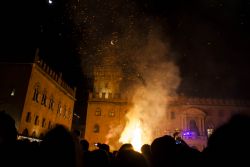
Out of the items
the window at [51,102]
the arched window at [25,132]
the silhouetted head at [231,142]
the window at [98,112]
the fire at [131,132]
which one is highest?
the window at [98,112]

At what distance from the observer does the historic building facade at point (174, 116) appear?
40.0 metres

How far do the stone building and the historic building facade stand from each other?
1177cm

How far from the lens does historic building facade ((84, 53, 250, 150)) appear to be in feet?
131

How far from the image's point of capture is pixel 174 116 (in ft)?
135

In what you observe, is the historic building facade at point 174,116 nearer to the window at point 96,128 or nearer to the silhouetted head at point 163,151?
the window at point 96,128

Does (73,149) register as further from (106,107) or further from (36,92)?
(106,107)

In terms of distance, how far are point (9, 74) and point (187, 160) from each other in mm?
25444

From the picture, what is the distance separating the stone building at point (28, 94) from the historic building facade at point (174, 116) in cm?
1177

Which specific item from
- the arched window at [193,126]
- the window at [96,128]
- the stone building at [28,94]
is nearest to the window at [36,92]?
the stone building at [28,94]

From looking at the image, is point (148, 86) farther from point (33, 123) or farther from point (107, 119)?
point (33, 123)

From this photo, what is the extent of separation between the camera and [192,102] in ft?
138

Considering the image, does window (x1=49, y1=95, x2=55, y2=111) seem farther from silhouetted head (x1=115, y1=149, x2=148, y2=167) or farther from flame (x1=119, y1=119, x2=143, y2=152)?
silhouetted head (x1=115, y1=149, x2=148, y2=167)

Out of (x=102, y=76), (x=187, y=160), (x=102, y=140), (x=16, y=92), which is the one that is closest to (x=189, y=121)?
(x=102, y=140)

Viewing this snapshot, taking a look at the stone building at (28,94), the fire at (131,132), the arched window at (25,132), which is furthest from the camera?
the fire at (131,132)
